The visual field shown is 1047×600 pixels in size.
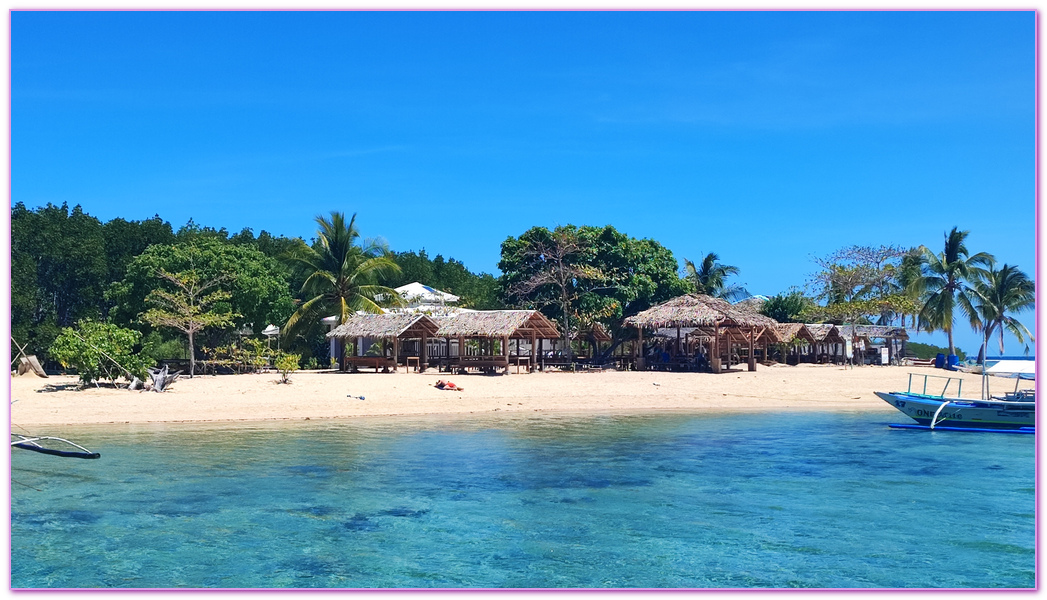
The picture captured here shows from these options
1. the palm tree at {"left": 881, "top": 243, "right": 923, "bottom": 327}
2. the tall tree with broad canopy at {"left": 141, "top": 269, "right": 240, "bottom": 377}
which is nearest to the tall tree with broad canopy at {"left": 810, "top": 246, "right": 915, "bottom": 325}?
the palm tree at {"left": 881, "top": 243, "right": 923, "bottom": 327}

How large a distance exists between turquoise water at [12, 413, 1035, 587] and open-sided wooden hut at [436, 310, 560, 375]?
1090cm

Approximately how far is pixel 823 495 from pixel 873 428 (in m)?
8.65

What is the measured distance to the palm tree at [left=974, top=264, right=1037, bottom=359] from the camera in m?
38.1

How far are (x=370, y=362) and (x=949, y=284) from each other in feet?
79.7

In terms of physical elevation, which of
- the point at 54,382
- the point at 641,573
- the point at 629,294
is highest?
the point at 629,294

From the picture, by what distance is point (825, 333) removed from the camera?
39.9m

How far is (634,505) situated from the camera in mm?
11766

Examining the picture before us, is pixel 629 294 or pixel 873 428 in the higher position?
pixel 629 294

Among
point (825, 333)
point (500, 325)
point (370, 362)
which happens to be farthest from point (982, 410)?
point (825, 333)

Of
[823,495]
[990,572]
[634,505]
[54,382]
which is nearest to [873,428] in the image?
[823,495]

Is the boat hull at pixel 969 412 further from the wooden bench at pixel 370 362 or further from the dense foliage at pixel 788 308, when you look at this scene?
the dense foliage at pixel 788 308

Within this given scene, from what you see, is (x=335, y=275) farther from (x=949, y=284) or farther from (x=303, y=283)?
(x=949, y=284)

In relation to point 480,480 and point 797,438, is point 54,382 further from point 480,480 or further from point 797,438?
point 797,438

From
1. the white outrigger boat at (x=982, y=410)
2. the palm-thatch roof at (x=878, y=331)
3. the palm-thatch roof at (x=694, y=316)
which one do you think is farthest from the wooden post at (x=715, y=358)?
the palm-thatch roof at (x=878, y=331)
